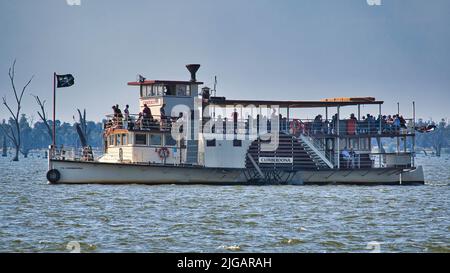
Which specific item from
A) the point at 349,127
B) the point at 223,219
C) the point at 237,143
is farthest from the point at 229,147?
the point at 223,219

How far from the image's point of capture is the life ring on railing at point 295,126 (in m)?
61.9

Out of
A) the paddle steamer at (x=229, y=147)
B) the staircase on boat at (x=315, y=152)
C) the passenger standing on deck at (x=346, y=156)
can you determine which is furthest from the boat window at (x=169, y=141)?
the passenger standing on deck at (x=346, y=156)

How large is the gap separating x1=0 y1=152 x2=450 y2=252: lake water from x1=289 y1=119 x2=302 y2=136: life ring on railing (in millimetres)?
4043

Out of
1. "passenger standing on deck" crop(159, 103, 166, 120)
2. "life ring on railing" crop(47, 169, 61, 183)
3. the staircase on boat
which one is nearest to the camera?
"life ring on railing" crop(47, 169, 61, 183)

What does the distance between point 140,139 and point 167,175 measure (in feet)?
9.01

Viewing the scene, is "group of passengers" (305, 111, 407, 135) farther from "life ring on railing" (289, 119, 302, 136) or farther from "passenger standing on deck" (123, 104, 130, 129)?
"passenger standing on deck" (123, 104, 130, 129)

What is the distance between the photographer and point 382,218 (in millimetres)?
41656

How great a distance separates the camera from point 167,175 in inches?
2306

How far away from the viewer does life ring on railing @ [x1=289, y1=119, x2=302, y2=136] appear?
61938 mm

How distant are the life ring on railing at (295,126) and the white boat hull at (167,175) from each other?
239 cm

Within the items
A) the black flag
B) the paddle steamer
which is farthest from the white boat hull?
the black flag

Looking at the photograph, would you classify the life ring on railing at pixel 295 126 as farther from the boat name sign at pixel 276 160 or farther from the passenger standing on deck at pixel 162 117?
the passenger standing on deck at pixel 162 117
